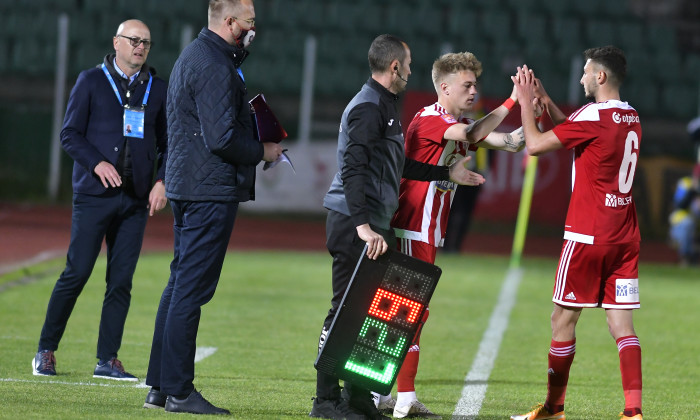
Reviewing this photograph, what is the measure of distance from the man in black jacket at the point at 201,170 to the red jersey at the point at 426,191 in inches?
37.0

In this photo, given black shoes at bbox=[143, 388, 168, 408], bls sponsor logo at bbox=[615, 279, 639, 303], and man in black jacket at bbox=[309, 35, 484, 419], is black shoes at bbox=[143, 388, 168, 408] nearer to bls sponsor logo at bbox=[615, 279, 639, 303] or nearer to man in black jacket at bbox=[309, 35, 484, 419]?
man in black jacket at bbox=[309, 35, 484, 419]

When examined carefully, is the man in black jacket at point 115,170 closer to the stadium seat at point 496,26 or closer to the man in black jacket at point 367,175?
the man in black jacket at point 367,175

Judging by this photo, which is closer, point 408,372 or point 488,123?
point 488,123

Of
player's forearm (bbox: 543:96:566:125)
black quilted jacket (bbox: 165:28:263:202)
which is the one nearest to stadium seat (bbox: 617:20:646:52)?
player's forearm (bbox: 543:96:566:125)

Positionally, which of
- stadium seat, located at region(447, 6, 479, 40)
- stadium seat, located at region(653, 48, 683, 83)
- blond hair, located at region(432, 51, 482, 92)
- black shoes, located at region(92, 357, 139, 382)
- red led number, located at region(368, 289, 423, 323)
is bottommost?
black shoes, located at region(92, 357, 139, 382)

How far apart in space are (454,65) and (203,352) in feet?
9.90

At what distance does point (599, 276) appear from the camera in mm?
5500

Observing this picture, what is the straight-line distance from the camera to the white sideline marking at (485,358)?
5984 millimetres

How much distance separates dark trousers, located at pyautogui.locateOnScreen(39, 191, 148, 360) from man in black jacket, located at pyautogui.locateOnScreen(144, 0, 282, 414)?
138cm

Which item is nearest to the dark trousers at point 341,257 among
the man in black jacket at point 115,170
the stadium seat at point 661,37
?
the man in black jacket at point 115,170

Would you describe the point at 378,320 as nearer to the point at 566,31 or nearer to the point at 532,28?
the point at 532,28

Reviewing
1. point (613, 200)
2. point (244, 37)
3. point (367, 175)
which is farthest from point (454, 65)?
point (244, 37)

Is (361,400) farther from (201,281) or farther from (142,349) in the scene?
(142,349)

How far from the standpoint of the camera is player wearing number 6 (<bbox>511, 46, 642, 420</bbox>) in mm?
5441
